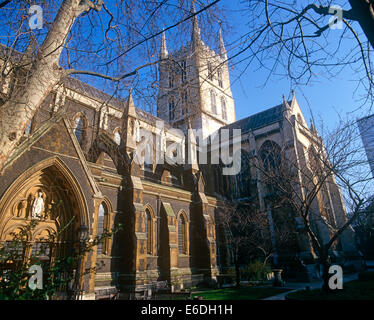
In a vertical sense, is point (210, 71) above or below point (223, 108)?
below

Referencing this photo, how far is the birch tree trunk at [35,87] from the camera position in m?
3.44

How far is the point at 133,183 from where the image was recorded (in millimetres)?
16125

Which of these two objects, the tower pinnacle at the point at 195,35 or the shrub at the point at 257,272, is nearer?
the tower pinnacle at the point at 195,35

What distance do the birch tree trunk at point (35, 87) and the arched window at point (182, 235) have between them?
55.5ft

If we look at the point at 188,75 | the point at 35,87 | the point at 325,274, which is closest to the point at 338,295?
the point at 325,274

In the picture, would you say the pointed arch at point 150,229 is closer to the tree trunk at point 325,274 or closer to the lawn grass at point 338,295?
the lawn grass at point 338,295

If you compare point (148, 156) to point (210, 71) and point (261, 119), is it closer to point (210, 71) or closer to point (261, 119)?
point (261, 119)

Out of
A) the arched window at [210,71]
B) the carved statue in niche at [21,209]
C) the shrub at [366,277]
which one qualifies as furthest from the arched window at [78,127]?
the shrub at [366,277]

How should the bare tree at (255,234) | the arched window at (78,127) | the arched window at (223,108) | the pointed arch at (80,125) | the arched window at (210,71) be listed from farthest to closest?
1. the arched window at (223,108)
2. the bare tree at (255,234)
3. the arched window at (78,127)
4. the pointed arch at (80,125)
5. the arched window at (210,71)

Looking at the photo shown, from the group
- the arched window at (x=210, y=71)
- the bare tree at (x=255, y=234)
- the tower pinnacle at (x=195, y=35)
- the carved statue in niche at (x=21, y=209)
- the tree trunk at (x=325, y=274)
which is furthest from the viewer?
the bare tree at (x=255, y=234)

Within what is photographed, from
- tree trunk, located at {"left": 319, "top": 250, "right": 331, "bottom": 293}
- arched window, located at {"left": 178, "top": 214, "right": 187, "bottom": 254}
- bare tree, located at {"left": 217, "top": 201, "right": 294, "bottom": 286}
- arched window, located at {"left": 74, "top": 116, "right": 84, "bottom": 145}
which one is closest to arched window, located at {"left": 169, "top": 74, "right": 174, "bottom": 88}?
tree trunk, located at {"left": 319, "top": 250, "right": 331, "bottom": 293}

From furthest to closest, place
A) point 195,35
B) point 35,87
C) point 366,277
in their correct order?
point 366,277 < point 195,35 < point 35,87

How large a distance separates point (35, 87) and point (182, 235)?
17.5 meters
